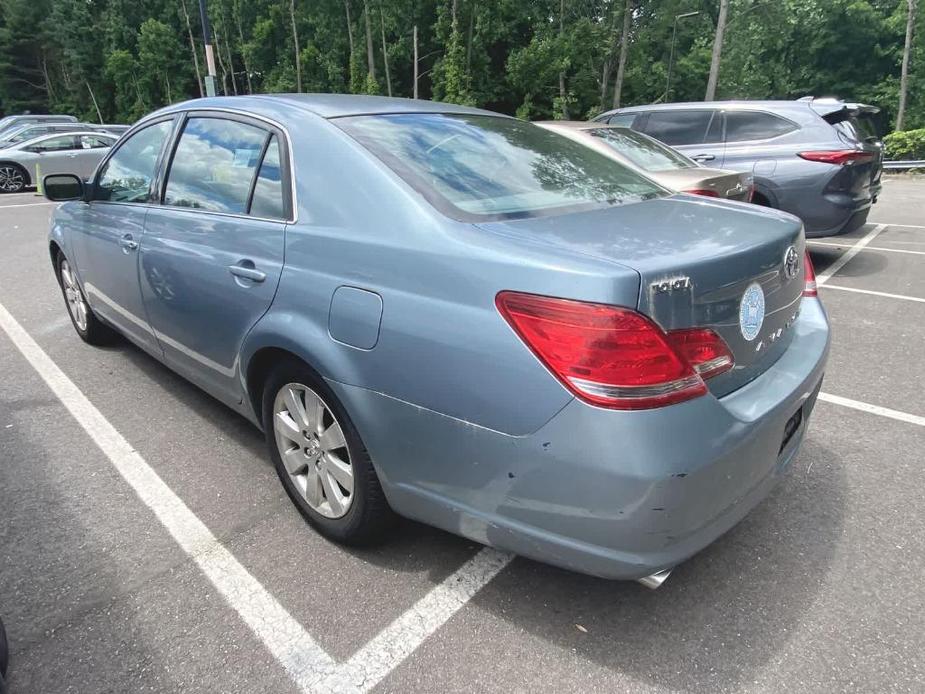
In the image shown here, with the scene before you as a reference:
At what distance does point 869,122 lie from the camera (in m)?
7.59

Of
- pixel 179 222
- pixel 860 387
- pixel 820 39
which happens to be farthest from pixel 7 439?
pixel 820 39

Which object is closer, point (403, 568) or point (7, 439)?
point (403, 568)

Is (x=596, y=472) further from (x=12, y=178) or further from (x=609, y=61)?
(x=609, y=61)

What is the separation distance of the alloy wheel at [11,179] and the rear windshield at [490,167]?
17444 mm

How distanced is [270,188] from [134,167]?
1582 millimetres

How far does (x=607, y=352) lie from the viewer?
1.62 meters

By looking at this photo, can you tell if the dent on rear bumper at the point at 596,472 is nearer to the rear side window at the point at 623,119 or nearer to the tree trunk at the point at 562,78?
the rear side window at the point at 623,119

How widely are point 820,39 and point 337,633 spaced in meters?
49.5

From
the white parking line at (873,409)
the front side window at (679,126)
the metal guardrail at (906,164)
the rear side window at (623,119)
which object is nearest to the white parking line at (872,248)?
the front side window at (679,126)

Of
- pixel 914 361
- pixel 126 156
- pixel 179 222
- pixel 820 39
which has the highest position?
pixel 820 39

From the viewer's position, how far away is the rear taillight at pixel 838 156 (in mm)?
6480

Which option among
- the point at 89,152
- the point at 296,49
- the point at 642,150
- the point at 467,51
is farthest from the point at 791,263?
the point at 296,49

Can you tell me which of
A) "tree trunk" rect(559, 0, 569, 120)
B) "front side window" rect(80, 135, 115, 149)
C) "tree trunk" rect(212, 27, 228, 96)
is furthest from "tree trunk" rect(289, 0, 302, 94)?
"front side window" rect(80, 135, 115, 149)

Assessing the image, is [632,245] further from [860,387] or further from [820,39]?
[820,39]
